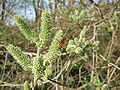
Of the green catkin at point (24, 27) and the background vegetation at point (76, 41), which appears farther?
the background vegetation at point (76, 41)

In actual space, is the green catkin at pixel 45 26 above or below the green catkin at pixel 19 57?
above

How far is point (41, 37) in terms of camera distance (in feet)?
2.62

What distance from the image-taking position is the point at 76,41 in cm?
172

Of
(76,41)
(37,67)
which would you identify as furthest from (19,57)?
(76,41)

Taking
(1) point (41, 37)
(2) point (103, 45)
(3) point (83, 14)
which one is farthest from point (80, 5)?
(1) point (41, 37)

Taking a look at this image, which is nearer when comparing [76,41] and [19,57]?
[19,57]

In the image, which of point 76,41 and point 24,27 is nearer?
point 24,27

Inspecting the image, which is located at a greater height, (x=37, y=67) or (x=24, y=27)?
(x=24, y=27)

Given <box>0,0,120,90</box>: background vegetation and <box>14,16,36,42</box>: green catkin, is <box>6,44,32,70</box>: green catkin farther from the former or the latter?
<box>0,0,120,90</box>: background vegetation

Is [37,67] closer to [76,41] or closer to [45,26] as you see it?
[45,26]

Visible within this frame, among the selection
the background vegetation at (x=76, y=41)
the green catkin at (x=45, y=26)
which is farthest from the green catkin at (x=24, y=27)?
the background vegetation at (x=76, y=41)

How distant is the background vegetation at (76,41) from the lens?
2.73m

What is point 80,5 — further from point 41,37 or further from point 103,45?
point 41,37

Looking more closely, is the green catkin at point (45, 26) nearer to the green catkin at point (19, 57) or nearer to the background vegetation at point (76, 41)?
the green catkin at point (19, 57)
